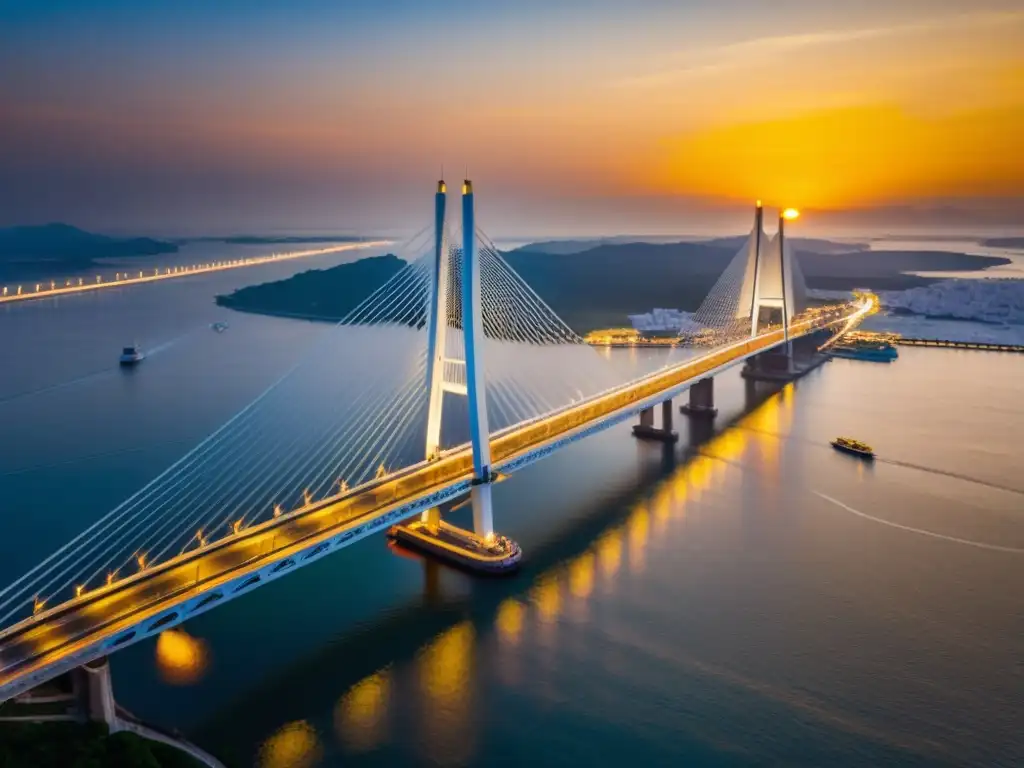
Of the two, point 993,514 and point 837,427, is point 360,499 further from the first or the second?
point 837,427

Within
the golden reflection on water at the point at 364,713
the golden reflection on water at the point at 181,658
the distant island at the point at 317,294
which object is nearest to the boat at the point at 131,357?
the distant island at the point at 317,294

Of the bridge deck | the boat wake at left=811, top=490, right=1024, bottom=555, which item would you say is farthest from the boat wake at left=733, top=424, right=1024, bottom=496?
the bridge deck

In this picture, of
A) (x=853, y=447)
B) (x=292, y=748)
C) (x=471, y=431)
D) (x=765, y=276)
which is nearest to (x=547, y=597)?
(x=471, y=431)

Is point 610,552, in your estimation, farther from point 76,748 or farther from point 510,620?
point 76,748

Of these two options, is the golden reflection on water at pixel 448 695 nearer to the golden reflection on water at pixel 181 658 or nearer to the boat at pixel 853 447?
the golden reflection on water at pixel 181 658

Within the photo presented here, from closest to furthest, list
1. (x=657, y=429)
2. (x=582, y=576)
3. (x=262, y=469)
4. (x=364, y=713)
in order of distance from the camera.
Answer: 1. (x=364, y=713)
2. (x=582, y=576)
3. (x=262, y=469)
4. (x=657, y=429)

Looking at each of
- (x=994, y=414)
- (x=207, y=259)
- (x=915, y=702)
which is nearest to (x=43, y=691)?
(x=915, y=702)
